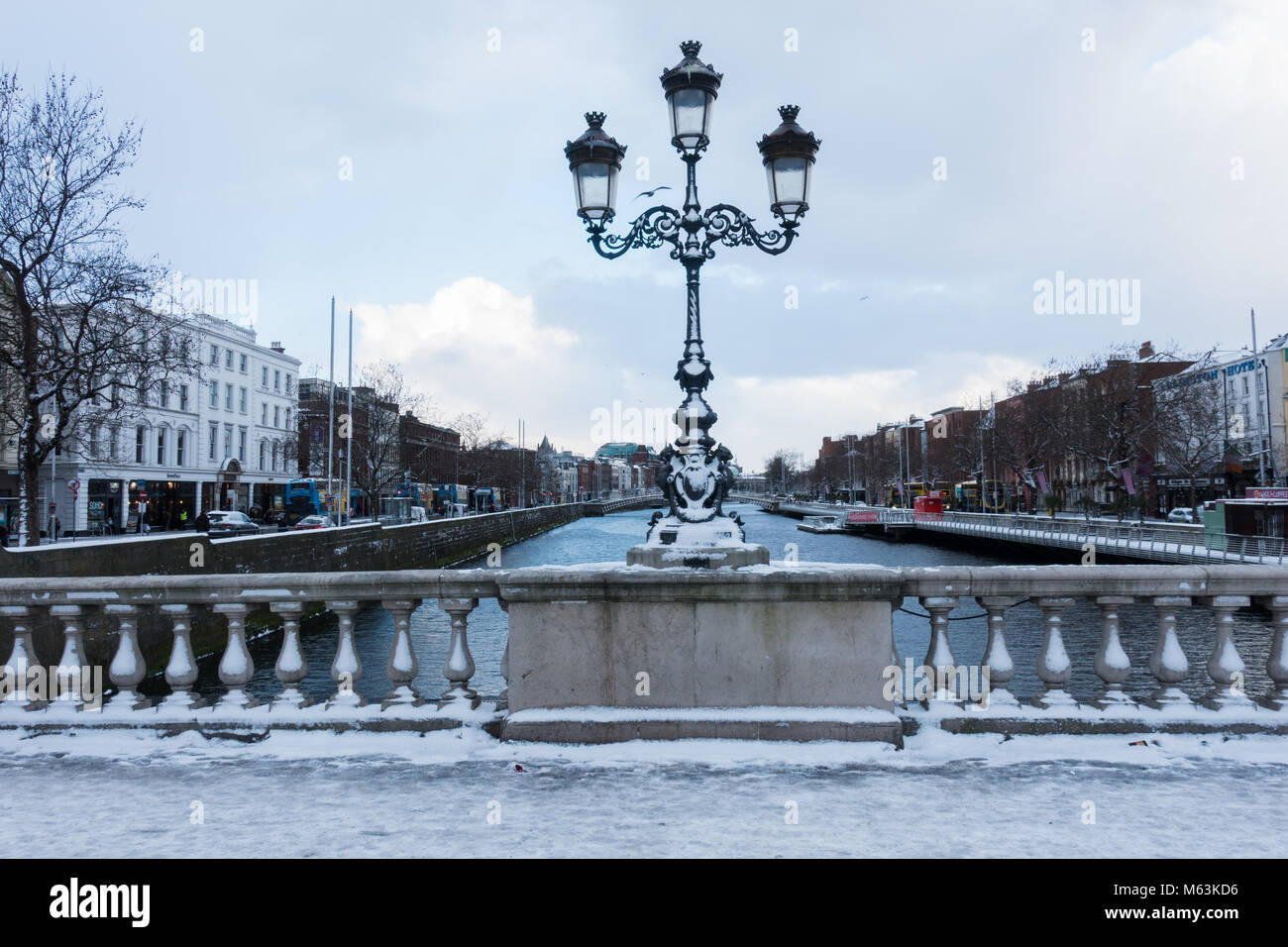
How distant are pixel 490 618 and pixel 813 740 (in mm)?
20762

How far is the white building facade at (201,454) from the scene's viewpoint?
43.9 m

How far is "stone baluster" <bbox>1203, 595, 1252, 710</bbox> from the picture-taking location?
4852 millimetres

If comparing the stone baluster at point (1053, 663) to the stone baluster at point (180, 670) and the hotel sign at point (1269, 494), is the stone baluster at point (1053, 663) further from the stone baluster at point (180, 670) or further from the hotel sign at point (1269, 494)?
the hotel sign at point (1269, 494)

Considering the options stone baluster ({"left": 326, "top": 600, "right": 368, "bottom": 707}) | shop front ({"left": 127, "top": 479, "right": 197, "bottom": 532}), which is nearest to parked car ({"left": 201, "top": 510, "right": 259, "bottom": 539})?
shop front ({"left": 127, "top": 479, "right": 197, "bottom": 532})

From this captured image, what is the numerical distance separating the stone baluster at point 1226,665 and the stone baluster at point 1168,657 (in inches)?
6.7

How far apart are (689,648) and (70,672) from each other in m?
4.12

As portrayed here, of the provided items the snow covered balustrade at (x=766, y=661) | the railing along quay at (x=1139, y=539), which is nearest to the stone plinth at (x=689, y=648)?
the snow covered balustrade at (x=766, y=661)

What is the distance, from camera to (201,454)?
5609 cm

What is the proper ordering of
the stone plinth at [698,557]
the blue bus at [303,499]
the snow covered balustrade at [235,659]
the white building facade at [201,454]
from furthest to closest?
1. the blue bus at [303,499]
2. the white building facade at [201,454]
3. the stone plinth at [698,557]
4. the snow covered balustrade at [235,659]

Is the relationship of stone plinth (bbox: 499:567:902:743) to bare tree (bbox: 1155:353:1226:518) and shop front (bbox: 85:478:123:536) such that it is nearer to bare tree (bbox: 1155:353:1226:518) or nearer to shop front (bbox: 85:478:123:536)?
shop front (bbox: 85:478:123:536)

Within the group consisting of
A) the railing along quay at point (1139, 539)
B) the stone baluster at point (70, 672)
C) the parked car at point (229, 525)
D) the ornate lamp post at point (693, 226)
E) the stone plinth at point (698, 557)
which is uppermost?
the ornate lamp post at point (693, 226)

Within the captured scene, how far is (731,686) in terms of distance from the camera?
4.85 metres

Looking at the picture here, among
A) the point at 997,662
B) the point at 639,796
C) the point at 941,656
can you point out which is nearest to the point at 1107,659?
the point at 997,662

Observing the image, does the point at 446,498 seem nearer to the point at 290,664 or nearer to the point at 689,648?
the point at 290,664
